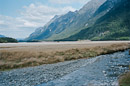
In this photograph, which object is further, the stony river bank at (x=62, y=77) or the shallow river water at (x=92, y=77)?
the stony river bank at (x=62, y=77)

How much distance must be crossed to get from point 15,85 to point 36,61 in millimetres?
18539

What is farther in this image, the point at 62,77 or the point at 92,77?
the point at 62,77

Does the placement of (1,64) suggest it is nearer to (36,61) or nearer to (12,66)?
(12,66)

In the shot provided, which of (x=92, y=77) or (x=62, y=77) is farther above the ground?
(x=92, y=77)

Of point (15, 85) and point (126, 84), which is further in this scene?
point (15, 85)

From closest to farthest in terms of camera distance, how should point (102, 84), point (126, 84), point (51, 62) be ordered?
point (126, 84) → point (102, 84) → point (51, 62)

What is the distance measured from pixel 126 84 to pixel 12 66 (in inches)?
965

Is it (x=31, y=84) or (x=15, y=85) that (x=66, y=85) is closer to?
(x=31, y=84)

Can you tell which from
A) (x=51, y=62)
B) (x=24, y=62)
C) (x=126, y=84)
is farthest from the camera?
(x=51, y=62)

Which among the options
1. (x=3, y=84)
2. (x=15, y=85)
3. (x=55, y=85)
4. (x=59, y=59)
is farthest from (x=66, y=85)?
(x=59, y=59)

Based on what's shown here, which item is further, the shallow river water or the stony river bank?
the stony river bank

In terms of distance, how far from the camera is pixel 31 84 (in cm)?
2069

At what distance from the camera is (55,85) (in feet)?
66.6

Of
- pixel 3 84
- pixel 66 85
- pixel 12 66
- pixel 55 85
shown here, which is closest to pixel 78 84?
pixel 66 85
